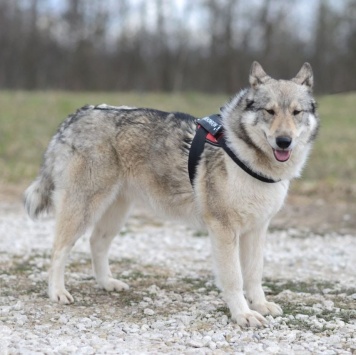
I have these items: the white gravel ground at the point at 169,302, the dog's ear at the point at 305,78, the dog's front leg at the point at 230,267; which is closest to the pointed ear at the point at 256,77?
the dog's ear at the point at 305,78

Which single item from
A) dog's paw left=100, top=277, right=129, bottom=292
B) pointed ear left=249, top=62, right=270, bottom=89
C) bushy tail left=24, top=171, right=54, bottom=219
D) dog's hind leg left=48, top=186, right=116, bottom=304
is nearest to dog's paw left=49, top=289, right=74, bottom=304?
dog's hind leg left=48, top=186, right=116, bottom=304

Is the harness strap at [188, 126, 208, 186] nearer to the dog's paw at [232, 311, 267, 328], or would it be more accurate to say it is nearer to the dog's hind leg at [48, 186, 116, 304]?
the dog's hind leg at [48, 186, 116, 304]

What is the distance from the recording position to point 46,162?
6223 millimetres

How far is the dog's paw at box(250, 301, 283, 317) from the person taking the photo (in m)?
5.41

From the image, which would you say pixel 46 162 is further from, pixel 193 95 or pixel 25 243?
pixel 193 95

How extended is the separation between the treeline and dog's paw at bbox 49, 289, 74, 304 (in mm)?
31405

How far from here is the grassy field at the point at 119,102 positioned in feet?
46.2

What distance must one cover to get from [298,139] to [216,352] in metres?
1.79

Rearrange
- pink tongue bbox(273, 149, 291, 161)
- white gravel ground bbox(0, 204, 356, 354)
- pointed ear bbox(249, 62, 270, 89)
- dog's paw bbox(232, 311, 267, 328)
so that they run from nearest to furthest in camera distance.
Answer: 1. white gravel ground bbox(0, 204, 356, 354)
2. pink tongue bbox(273, 149, 291, 161)
3. dog's paw bbox(232, 311, 267, 328)
4. pointed ear bbox(249, 62, 270, 89)

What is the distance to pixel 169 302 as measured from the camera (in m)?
5.85

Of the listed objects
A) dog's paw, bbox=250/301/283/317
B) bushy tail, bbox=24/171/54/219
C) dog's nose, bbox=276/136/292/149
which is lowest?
dog's paw, bbox=250/301/283/317

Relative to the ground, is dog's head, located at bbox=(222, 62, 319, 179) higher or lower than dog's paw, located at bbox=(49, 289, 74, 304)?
higher

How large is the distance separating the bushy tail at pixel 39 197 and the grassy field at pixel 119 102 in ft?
24.6

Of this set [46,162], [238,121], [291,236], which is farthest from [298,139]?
[291,236]
